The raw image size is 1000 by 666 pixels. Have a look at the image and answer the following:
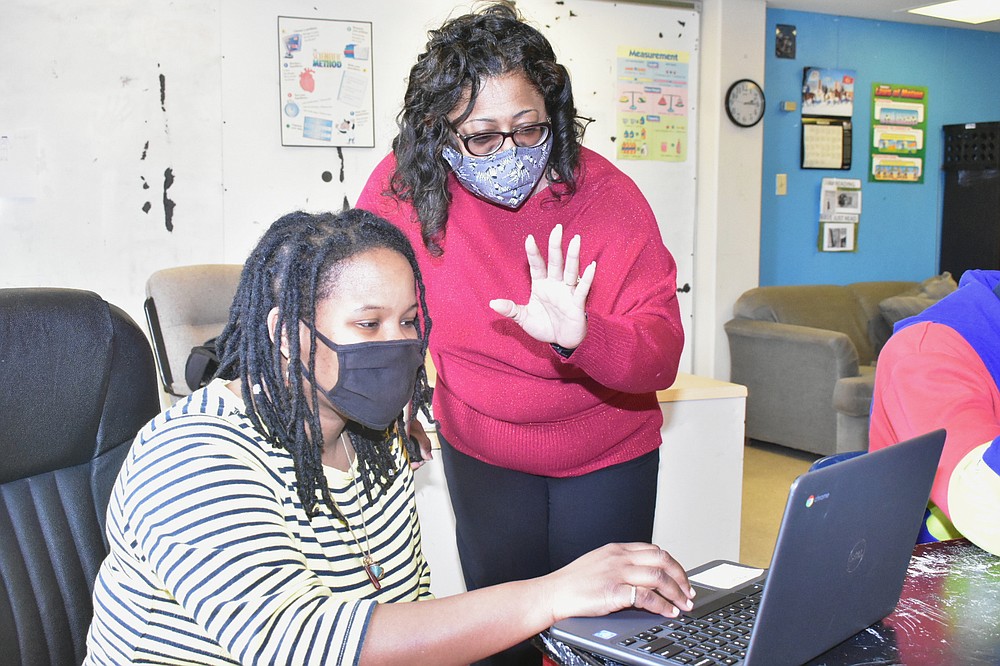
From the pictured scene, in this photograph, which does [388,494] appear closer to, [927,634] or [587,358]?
[587,358]

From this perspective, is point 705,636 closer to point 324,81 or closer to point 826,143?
point 324,81

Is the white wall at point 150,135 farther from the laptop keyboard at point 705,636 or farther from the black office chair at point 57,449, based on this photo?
the laptop keyboard at point 705,636

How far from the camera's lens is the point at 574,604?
887 millimetres

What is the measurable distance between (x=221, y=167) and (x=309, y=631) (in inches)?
127

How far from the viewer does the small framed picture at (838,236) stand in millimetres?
5395

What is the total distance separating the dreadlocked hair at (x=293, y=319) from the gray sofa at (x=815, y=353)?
3489mm

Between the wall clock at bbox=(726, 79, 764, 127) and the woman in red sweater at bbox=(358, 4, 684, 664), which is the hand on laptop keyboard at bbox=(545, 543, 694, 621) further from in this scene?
the wall clock at bbox=(726, 79, 764, 127)

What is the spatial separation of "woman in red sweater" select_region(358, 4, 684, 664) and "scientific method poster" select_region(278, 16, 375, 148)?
2.46 meters

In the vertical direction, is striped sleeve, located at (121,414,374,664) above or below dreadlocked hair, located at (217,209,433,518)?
below

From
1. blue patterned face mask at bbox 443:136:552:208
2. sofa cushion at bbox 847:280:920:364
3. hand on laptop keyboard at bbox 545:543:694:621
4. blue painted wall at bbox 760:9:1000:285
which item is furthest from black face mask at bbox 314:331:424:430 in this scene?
blue painted wall at bbox 760:9:1000:285

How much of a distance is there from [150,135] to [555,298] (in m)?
2.98

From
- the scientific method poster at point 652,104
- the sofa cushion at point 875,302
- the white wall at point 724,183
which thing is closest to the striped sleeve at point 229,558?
the scientific method poster at point 652,104

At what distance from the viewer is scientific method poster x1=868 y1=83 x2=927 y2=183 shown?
551 cm

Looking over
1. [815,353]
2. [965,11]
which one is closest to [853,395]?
[815,353]
